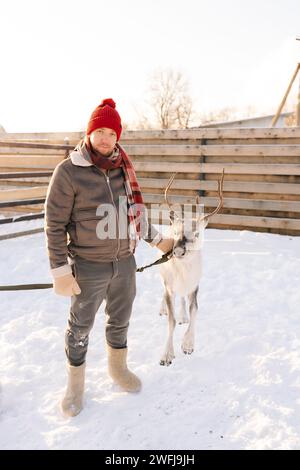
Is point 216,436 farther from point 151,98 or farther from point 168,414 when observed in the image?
point 151,98

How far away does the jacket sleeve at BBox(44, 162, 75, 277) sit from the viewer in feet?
9.06

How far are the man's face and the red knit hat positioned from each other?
0.10 feet

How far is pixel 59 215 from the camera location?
9.14 feet

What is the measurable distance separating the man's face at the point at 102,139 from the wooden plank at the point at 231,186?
5097mm

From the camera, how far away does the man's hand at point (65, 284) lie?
279 cm

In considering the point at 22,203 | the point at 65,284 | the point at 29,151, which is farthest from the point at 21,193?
the point at 65,284

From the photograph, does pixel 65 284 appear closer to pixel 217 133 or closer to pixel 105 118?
pixel 105 118

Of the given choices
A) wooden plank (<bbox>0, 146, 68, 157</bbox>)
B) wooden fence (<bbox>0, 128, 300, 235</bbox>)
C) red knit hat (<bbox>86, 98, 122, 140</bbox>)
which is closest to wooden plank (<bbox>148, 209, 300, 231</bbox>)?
wooden fence (<bbox>0, 128, 300, 235</bbox>)

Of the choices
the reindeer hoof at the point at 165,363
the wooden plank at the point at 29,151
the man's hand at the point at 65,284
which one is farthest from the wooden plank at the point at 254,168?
the man's hand at the point at 65,284

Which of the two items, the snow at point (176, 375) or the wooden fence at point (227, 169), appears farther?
the wooden fence at point (227, 169)

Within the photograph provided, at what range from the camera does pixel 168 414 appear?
3.05 meters

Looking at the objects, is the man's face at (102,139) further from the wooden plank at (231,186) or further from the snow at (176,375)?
the wooden plank at (231,186)

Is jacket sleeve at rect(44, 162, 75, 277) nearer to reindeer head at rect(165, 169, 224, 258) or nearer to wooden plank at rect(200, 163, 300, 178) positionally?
reindeer head at rect(165, 169, 224, 258)
